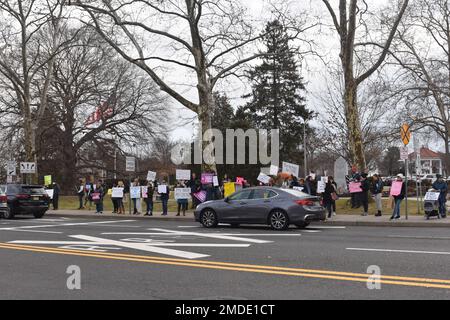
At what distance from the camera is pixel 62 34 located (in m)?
43.4

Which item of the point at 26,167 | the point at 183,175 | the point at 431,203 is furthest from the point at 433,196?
the point at 26,167

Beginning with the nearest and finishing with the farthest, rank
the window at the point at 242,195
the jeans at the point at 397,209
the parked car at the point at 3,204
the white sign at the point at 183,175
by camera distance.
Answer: the window at the point at 242,195 → the jeans at the point at 397,209 → the parked car at the point at 3,204 → the white sign at the point at 183,175

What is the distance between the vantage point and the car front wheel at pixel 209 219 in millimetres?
18594

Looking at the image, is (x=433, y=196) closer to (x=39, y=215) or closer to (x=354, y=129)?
(x=354, y=129)

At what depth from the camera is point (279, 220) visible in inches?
679

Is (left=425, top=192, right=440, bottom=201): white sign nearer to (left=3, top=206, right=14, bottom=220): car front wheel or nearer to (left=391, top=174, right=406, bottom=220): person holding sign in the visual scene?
(left=391, top=174, right=406, bottom=220): person holding sign

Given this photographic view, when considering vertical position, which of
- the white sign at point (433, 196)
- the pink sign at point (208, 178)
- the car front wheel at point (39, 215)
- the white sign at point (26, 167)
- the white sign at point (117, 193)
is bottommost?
the car front wheel at point (39, 215)

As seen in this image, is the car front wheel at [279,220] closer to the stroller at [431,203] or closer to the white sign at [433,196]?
the stroller at [431,203]

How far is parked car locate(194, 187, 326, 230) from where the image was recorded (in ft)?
56.2

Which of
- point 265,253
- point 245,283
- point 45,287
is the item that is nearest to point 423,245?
point 265,253

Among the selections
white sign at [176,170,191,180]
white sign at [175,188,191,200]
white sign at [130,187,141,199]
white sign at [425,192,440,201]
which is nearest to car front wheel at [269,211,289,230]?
white sign at [425,192,440,201]

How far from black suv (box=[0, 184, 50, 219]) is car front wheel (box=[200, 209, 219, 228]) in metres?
10.7

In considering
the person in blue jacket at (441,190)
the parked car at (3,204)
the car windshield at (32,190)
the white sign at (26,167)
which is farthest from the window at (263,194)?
the white sign at (26,167)
